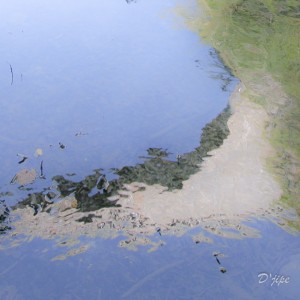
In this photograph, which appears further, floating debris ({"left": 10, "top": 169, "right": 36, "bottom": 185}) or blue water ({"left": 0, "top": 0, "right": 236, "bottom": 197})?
blue water ({"left": 0, "top": 0, "right": 236, "bottom": 197})

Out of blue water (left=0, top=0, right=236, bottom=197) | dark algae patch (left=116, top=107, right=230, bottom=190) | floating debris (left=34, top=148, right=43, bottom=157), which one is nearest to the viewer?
dark algae patch (left=116, top=107, right=230, bottom=190)

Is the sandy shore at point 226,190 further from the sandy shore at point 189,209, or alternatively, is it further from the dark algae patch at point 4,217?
the dark algae patch at point 4,217

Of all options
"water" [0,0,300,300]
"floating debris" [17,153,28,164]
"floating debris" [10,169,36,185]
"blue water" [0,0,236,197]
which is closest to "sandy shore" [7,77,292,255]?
"water" [0,0,300,300]

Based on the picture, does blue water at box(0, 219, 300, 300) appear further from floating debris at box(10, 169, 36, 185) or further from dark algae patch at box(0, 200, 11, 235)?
floating debris at box(10, 169, 36, 185)

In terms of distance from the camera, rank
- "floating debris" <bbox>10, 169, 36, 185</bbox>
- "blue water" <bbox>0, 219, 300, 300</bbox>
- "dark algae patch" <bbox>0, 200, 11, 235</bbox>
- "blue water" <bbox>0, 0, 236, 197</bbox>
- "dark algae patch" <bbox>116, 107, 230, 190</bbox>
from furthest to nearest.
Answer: "blue water" <bbox>0, 0, 236, 197</bbox> < "dark algae patch" <bbox>116, 107, 230, 190</bbox> < "floating debris" <bbox>10, 169, 36, 185</bbox> < "dark algae patch" <bbox>0, 200, 11, 235</bbox> < "blue water" <bbox>0, 219, 300, 300</bbox>

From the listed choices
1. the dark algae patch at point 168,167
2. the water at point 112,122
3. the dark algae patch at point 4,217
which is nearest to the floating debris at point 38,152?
the water at point 112,122

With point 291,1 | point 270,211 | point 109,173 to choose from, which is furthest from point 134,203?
point 291,1
